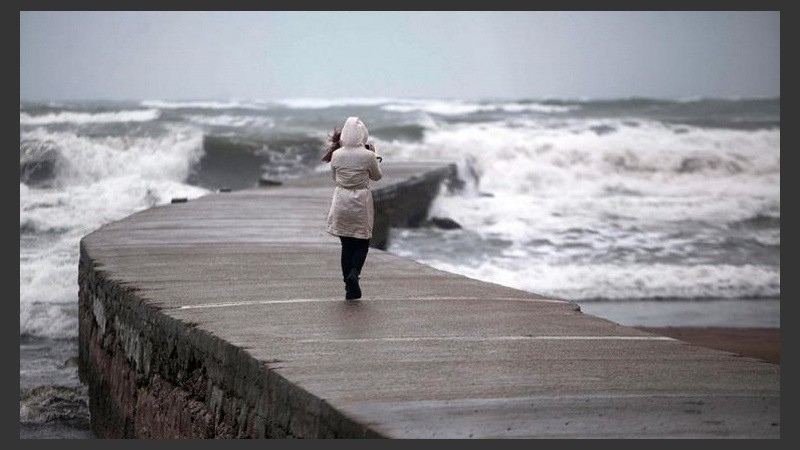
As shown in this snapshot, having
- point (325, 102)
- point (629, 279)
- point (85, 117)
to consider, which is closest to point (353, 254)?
point (629, 279)

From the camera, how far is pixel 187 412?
6430 mm

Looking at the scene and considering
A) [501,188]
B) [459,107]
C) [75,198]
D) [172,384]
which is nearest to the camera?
[172,384]

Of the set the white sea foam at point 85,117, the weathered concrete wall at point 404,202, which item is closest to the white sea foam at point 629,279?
the weathered concrete wall at point 404,202

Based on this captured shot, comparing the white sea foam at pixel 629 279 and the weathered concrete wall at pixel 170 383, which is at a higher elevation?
the weathered concrete wall at pixel 170 383

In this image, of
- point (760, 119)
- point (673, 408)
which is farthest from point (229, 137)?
point (673, 408)

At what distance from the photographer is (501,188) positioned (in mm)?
30188

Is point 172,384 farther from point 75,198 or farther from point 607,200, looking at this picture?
point 607,200

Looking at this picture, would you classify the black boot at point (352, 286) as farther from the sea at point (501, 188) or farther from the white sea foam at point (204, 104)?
the white sea foam at point (204, 104)

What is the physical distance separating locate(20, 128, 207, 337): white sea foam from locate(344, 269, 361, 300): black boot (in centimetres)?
531

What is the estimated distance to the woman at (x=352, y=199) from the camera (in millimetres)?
7230

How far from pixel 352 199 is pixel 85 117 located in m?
27.4

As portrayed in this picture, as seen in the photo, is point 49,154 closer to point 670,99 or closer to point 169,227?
point 169,227

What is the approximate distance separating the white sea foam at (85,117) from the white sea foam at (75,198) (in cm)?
165

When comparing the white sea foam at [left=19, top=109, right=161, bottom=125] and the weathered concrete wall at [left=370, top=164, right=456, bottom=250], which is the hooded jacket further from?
the white sea foam at [left=19, top=109, right=161, bottom=125]
